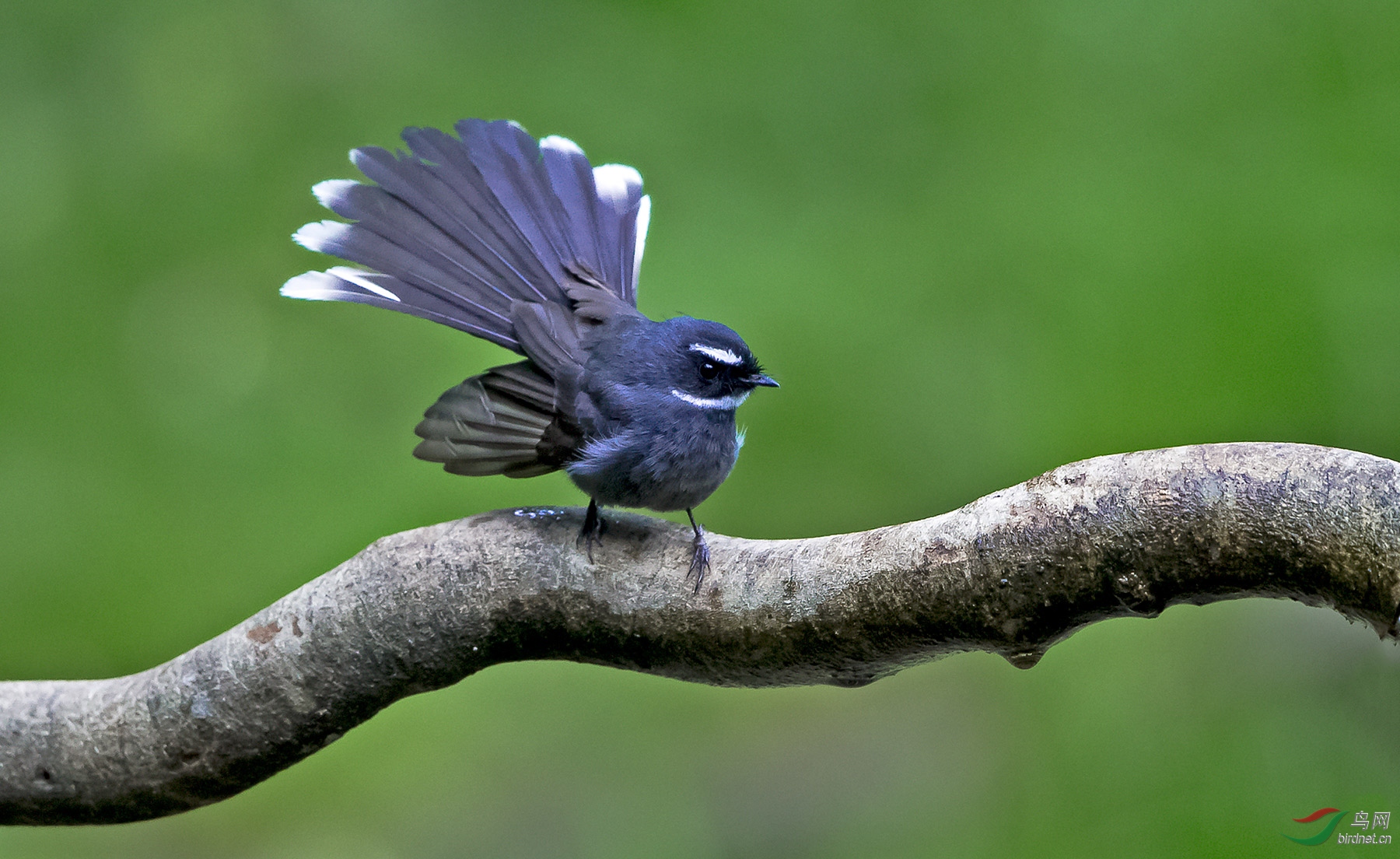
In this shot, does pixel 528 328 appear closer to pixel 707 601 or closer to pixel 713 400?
pixel 713 400

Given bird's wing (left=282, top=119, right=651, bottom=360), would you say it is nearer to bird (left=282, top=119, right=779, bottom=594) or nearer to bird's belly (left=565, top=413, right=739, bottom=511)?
bird (left=282, top=119, right=779, bottom=594)

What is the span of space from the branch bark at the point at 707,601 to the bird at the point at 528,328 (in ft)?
0.28

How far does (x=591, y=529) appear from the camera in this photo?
135 cm

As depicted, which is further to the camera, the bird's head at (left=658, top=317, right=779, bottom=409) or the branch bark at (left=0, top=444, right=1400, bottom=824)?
the bird's head at (left=658, top=317, right=779, bottom=409)

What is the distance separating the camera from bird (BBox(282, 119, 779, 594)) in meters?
1.39

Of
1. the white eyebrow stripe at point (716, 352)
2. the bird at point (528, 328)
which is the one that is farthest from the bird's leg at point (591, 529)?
the white eyebrow stripe at point (716, 352)

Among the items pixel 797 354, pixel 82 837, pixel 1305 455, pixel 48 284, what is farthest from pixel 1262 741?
pixel 48 284

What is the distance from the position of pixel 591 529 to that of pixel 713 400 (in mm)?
219

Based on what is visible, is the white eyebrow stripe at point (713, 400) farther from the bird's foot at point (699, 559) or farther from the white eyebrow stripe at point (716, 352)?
the bird's foot at point (699, 559)

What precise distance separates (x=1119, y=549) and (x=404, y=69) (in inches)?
85.2

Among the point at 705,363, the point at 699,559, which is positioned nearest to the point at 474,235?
the point at 705,363

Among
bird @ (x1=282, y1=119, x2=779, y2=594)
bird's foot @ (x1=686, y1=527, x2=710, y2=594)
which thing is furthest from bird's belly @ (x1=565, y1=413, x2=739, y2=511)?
bird's foot @ (x1=686, y1=527, x2=710, y2=594)

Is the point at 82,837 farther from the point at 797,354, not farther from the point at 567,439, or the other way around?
the point at 797,354

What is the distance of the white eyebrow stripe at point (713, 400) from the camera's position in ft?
4.64
